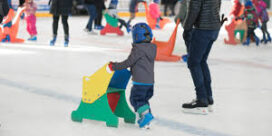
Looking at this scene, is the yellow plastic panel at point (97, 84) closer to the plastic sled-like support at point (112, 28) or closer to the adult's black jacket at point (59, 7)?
the adult's black jacket at point (59, 7)

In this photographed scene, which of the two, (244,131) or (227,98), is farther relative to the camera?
(227,98)

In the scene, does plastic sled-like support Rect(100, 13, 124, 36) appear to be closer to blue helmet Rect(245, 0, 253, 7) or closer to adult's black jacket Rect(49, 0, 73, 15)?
adult's black jacket Rect(49, 0, 73, 15)

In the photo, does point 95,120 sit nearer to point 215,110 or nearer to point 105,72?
point 105,72

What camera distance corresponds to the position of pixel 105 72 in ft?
12.1

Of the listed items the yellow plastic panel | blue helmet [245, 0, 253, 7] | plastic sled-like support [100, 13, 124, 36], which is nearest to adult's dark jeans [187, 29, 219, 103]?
the yellow plastic panel

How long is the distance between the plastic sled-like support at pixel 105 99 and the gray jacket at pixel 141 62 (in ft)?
0.55

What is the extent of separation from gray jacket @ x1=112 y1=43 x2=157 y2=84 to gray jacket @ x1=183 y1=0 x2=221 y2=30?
56 centimetres

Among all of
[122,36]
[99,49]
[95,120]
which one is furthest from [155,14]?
[95,120]

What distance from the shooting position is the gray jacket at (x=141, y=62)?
3.63m

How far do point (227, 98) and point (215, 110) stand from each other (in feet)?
1.91

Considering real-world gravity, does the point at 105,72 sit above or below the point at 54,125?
above

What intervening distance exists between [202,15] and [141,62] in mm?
802

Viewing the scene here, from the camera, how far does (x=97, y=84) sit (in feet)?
12.3

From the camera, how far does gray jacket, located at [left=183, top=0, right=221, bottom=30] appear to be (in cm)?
404
